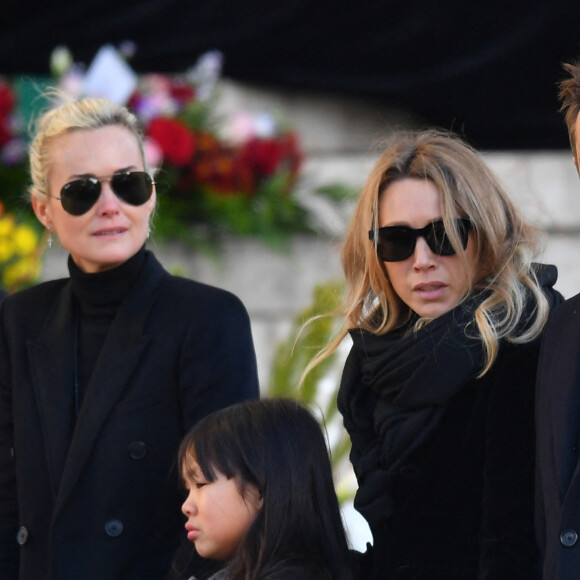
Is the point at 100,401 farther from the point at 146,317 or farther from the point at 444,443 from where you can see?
the point at 444,443

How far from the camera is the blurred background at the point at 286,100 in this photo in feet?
17.7

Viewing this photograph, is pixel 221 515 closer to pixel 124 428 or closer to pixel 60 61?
pixel 124 428

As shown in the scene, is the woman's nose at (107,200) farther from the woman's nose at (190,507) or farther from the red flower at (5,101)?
the red flower at (5,101)

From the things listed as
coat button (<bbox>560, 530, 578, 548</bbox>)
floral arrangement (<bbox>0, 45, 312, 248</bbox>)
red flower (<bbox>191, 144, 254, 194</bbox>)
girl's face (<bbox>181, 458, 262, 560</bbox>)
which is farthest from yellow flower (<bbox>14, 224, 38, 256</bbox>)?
coat button (<bbox>560, 530, 578, 548</bbox>)

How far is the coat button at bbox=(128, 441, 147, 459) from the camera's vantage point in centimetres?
268

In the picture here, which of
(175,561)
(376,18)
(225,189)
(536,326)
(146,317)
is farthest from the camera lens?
(376,18)

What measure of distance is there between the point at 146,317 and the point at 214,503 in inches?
21.5

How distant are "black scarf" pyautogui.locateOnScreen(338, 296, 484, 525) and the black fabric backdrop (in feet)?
11.3

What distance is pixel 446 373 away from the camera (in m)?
2.35

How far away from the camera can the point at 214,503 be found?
240cm

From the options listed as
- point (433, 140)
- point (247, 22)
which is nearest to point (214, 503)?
point (433, 140)

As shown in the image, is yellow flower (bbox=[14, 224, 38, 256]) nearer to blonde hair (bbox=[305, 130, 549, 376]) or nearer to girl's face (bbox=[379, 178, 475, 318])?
blonde hair (bbox=[305, 130, 549, 376])

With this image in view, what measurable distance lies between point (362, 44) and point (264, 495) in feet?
12.5

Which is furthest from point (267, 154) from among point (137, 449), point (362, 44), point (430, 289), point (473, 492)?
point (473, 492)
